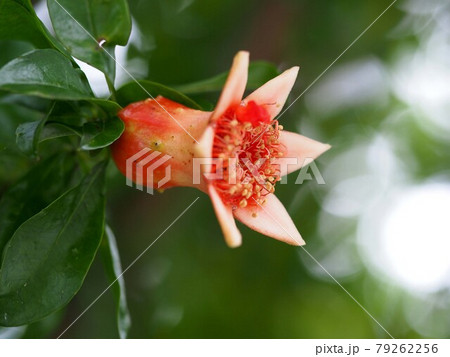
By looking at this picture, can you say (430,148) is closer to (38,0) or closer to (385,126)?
(385,126)

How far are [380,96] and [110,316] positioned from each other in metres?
1.64

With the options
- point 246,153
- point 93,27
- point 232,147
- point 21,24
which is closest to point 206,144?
point 232,147

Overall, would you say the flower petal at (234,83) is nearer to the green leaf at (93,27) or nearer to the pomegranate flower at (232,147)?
the pomegranate flower at (232,147)

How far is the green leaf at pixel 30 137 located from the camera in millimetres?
1295

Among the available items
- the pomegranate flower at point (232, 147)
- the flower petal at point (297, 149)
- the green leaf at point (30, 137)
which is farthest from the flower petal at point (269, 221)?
the green leaf at point (30, 137)

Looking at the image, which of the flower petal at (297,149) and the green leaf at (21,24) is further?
the flower petal at (297,149)

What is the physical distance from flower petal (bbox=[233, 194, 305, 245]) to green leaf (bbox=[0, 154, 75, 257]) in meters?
0.58

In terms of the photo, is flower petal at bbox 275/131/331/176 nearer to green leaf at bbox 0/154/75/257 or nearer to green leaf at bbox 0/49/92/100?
green leaf at bbox 0/49/92/100

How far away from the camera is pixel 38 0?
215 cm

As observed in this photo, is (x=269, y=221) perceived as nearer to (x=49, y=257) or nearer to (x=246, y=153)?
(x=246, y=153)

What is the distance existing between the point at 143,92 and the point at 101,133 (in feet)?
0.63

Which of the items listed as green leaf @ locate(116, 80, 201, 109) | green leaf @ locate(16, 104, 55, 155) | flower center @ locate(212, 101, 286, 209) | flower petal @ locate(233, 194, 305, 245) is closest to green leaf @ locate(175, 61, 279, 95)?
green leaf @ locate(116, 80, 201, 109)

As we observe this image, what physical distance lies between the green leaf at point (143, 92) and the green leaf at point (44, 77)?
0.16m
